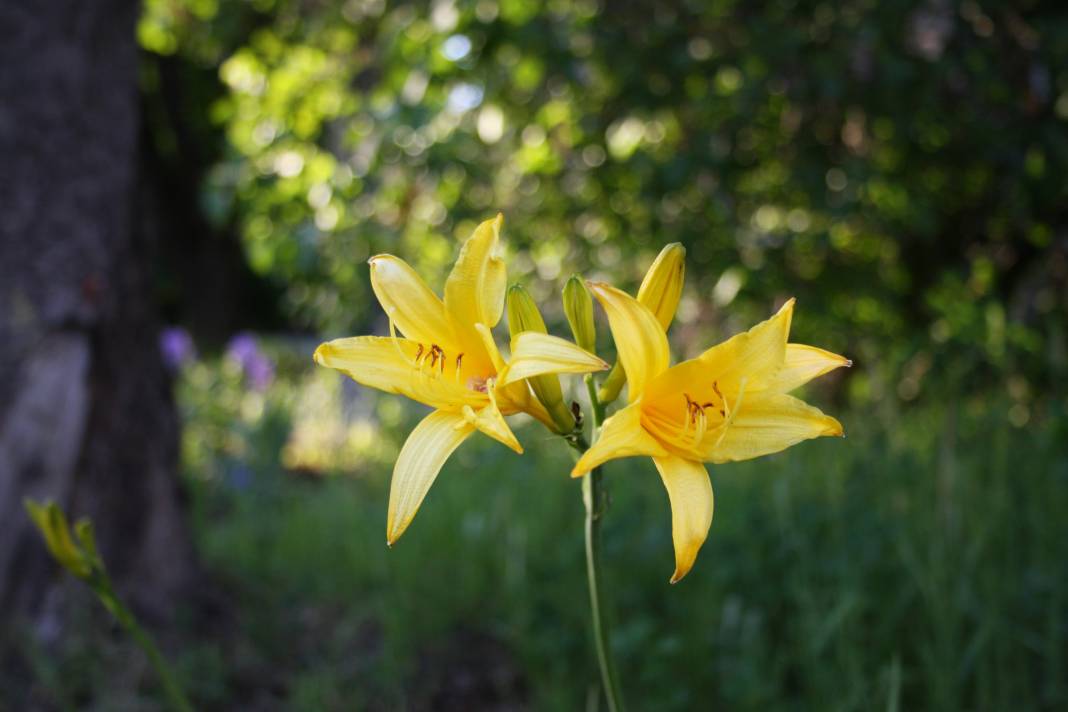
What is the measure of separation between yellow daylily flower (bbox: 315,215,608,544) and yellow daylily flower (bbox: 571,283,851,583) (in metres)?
0.08

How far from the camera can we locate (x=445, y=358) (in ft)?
3.12

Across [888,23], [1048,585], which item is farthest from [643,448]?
[888,23]

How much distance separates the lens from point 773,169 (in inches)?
143

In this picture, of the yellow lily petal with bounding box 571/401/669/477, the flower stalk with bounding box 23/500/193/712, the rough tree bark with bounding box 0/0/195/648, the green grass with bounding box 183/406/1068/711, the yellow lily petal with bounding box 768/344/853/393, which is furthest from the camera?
the rough tree bark with bounding box 0/0/195/648

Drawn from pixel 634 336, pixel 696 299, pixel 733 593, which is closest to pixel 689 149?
pixel 696 299

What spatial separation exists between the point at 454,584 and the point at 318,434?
3.60m

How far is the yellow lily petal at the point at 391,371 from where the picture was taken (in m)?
0.86

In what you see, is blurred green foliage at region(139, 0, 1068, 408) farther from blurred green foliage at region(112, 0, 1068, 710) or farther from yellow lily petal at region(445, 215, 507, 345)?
yellow lily petal at region(445, 215, 507, 345)

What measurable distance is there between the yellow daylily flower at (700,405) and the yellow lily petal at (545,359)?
50mm

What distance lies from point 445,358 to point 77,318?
1658 mm

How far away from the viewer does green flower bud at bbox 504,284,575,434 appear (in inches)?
33.7

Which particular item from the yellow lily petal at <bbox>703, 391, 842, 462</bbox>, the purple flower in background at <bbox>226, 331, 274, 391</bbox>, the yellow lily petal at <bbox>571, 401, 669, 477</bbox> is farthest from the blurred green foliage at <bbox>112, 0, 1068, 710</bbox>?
the purple flower in background at <bbox>226, 331, 274, 391</bbox>

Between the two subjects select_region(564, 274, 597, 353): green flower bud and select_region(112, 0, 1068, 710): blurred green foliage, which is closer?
select_region(564, 274, 597, 353): green flower bud

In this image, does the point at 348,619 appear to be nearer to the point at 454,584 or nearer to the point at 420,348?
the point at 454,584
